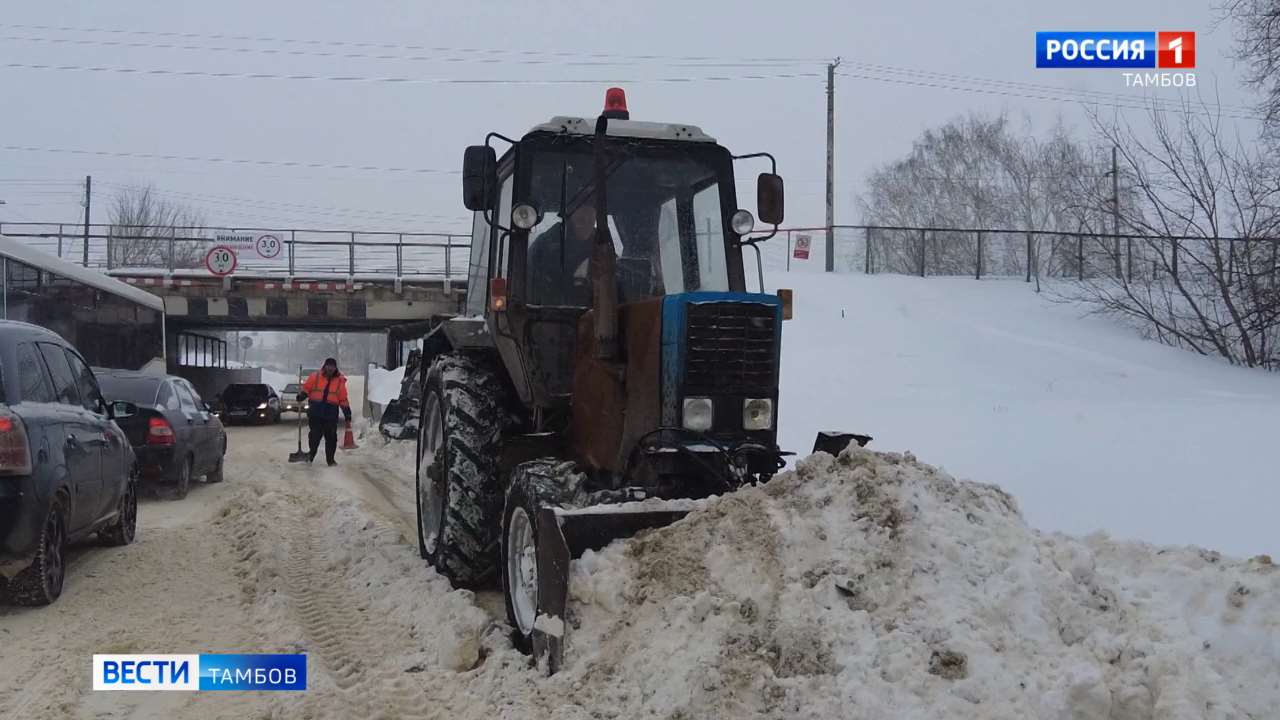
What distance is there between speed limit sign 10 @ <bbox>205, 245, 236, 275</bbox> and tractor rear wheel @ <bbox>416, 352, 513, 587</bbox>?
2464 cm

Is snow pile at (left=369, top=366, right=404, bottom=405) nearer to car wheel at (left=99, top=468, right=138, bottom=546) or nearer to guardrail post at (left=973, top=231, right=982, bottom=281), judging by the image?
car wheel at (left=99, top=468, right=138, bottom=546)

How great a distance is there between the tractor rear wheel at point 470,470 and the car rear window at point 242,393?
22795 millimetres

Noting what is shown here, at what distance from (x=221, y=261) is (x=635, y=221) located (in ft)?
84.8

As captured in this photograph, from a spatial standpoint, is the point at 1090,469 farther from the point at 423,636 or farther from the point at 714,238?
the point at 423,636

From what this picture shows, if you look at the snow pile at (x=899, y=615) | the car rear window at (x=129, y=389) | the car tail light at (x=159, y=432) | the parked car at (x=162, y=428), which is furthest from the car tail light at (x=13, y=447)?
the car rear window at (x=129, y=389)

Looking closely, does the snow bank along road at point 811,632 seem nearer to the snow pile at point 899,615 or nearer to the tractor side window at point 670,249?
the snow pile at point 899,615

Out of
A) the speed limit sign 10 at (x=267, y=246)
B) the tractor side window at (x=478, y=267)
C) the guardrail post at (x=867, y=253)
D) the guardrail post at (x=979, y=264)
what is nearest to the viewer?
the tractor side window at (x=478, y=267)

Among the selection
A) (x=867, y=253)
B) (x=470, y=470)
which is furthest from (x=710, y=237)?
(x=867, y=253)

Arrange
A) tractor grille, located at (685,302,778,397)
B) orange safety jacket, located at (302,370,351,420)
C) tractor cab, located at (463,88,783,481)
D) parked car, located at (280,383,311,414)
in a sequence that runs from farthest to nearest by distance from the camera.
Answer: parked car, located at (280,383,311,414)
orange safety jacket, located at (302,370,351,420)
tractor cab, located at (463,88,783,481)
tractor grille, located at (685,302,778,397)

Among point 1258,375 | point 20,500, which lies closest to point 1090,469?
point 20,500

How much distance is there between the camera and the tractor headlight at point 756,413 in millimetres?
4961

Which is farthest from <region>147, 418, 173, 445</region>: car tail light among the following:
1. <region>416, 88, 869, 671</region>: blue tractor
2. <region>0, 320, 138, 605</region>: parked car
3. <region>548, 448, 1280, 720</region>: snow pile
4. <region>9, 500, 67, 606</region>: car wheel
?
→ <region>548, 448, 1280, 720</region>: snow pile

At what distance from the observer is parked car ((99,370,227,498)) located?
10.8 metres

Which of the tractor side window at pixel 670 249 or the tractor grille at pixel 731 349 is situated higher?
the tractor side window at pixel 670 249
